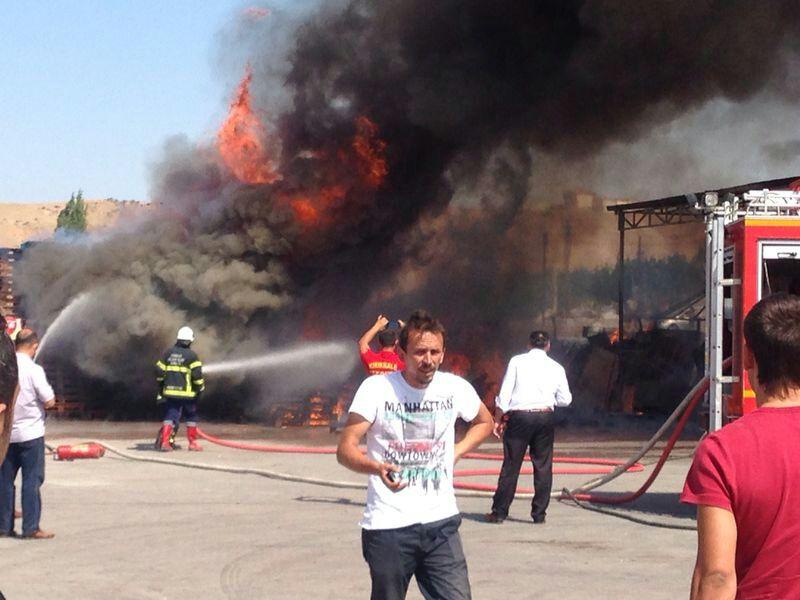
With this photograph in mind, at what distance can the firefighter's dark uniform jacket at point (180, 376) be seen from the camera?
16.0 meters

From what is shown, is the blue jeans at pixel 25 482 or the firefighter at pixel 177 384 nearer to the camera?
the blue jeans at pixel 25 482

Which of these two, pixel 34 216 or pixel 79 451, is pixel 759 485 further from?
pixel 34 216

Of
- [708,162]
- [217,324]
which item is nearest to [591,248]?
[708,162]

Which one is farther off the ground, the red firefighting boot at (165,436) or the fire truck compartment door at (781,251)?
the fire truck compartment door at (781,251)

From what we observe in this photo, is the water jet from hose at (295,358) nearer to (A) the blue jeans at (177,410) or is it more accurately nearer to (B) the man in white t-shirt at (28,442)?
A: (A) the blue jeans at (177,410)

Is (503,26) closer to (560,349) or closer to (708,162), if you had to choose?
(560,349)

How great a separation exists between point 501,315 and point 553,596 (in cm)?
2382

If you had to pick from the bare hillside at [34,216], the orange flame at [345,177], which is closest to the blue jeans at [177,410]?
the orange flame at [345,177]

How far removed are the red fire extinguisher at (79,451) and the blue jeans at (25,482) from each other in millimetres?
5402

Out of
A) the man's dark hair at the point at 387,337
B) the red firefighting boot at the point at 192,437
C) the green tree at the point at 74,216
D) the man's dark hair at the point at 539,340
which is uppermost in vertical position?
the green tree at the point at 74,216

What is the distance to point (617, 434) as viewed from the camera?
68.0ft

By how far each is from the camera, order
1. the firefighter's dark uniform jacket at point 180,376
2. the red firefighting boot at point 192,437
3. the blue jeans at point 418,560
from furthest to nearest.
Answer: the red firefighting boot at point 192,437
the firefighter's dark uniform jacket at point 180,376
the blue jeans at point 418,560

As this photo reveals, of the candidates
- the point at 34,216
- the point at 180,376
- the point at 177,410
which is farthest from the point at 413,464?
the point at 34,216

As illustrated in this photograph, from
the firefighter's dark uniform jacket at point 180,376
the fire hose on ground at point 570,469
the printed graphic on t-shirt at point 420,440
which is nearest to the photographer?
the printed graphic on t-shirt at point 420,440
